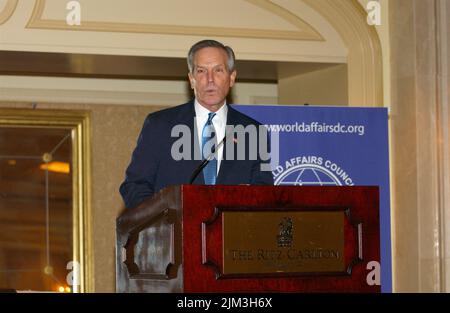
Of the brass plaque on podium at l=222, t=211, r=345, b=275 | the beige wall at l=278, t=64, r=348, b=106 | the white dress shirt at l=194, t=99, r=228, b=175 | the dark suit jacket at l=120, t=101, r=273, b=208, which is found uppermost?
the beige wall at l=278, t=64, r=348, b=106

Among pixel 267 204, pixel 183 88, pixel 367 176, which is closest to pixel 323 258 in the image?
pixel 267 204

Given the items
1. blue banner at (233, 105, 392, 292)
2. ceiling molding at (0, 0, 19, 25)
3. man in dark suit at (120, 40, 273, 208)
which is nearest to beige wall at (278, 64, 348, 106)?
blue banner at (233, 105, 392, 292)

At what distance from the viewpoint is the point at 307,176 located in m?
5.75

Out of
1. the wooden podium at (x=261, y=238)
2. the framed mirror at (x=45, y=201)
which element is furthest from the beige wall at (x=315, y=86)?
the wooden podium at (x=261, y=238)

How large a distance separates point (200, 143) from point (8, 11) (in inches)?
140

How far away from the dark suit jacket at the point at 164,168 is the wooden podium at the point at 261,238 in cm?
35

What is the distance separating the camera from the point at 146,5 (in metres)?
6.83

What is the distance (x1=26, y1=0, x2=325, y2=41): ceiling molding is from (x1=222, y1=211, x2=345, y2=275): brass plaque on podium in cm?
411

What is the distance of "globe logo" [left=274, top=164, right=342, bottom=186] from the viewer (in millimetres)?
5711

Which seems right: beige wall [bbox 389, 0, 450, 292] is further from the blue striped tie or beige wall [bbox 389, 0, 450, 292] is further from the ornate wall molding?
the blue striped tie

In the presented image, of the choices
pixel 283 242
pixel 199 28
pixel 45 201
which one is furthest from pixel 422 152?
pixel 283 242

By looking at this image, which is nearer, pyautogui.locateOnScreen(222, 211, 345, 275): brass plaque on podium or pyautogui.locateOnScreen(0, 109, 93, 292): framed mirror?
pyautogui.locateOnScreen(222, 211, 345, 275): brass plaque on podium

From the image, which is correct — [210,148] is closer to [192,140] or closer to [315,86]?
[192,140]
